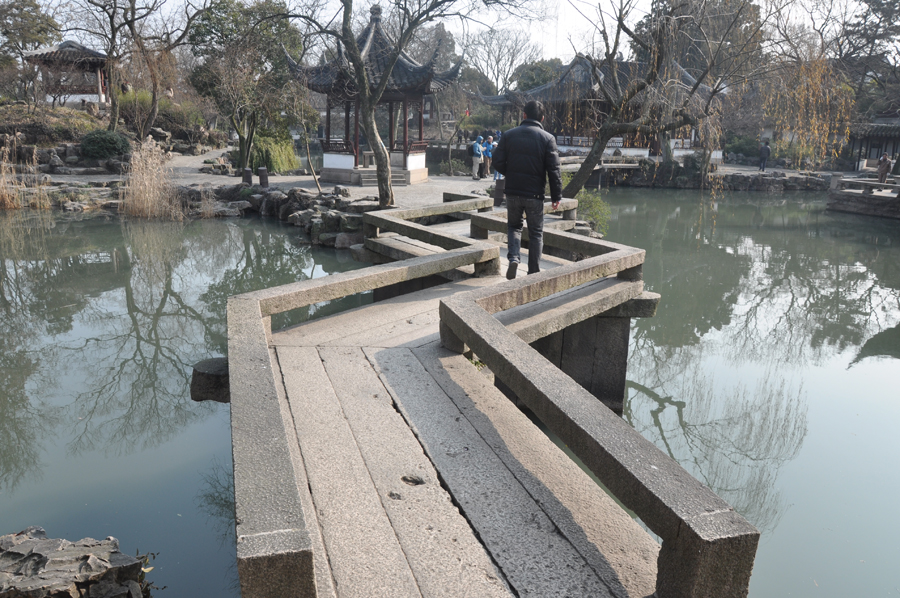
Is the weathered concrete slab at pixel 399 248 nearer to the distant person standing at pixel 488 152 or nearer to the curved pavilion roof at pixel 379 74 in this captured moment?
the curved pavilion roof at pixel 379 74

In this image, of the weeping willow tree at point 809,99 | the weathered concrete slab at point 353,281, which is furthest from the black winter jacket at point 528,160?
the weeping willow tree at point 809,99

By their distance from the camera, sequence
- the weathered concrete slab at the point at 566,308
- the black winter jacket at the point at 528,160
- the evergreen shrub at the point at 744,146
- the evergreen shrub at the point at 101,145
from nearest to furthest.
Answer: the weathered concrete slab at the point at 566,308, the black winter jacket at the point at 528,160, the evergreen shrub at the point at 101,145, the evergreen shrub at the point at 744,146

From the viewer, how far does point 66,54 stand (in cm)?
2345

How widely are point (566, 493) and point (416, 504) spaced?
1.66ft

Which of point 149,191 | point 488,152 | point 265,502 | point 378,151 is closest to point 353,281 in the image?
point 265,502

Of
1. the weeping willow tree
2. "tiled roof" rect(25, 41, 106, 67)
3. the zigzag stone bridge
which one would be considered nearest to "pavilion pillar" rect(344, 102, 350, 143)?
the weeping willow tree

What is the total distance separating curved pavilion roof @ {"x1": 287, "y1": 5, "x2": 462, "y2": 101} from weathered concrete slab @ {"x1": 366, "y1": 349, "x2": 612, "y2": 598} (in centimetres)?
1443

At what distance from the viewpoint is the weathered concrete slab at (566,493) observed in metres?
1.83

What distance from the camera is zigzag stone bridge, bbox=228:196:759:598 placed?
1.53 meters

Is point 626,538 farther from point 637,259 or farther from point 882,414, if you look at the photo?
point 882,414

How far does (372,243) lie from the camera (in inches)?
A: 246

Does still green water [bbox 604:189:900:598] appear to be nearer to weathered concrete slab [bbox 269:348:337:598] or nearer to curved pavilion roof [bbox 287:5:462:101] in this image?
weathered concrete slab [bbox 269:348:337:598]

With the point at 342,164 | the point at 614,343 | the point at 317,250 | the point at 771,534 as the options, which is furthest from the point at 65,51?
the point at 771,534

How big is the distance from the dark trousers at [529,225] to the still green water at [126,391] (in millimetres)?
2498
